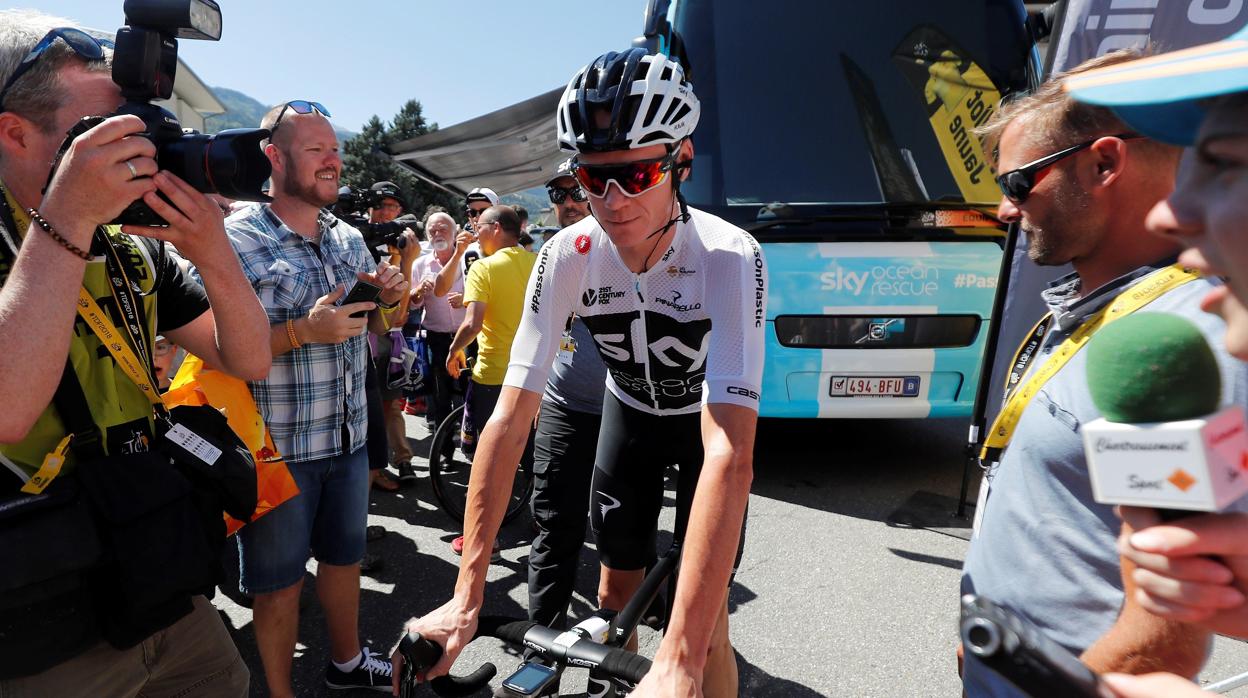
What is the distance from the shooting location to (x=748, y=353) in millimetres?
1718

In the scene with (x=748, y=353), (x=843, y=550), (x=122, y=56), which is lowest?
(x=843, y=550)

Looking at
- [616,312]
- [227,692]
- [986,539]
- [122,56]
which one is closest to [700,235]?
[616,312]

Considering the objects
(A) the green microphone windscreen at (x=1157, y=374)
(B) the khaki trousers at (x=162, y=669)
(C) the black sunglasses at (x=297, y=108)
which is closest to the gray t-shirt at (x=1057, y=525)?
(A) the green microphone windscreen at (x=1157, y=374)

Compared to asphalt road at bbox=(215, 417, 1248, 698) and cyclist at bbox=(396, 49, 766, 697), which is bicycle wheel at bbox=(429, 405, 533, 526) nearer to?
asphalt road at bbox=(215, 417, 1248, 698)

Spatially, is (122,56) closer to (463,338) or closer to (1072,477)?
(1072,477)

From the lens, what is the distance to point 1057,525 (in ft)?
4.07

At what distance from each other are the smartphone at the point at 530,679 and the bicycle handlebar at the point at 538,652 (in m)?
0.05

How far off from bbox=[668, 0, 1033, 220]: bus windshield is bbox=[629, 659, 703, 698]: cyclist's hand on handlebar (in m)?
4.06

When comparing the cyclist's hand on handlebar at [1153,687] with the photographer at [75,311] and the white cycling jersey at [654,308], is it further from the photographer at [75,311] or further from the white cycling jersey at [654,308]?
the photographer at [75,311]

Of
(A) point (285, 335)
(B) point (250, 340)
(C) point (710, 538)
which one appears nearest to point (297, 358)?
(A) point (285, 335)

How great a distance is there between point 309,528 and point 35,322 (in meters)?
1.63

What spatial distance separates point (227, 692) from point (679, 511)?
1.37m

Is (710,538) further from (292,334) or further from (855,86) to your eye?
(855,86)

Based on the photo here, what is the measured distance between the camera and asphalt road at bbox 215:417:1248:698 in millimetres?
3051
